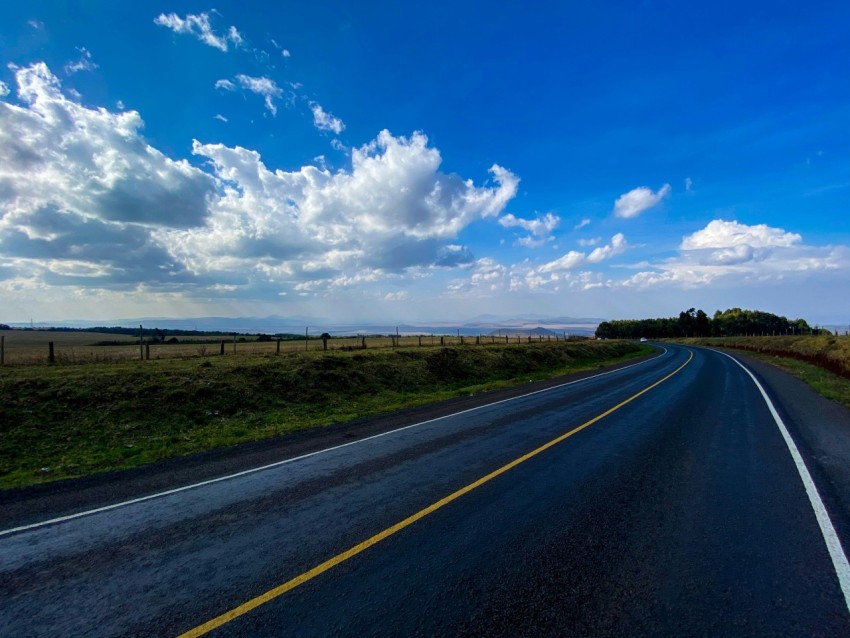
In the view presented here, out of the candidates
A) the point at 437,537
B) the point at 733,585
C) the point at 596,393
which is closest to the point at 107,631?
the point at 437,537

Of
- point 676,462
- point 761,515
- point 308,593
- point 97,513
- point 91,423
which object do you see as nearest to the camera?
point 308,593

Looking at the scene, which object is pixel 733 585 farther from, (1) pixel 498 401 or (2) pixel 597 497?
(1) pixel 498 401

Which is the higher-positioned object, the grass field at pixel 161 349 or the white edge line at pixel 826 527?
the grass field at pixel 161 349

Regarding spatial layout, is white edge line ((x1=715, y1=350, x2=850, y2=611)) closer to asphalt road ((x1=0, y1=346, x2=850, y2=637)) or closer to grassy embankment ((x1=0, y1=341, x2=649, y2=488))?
asphalt road ((x1=0, y1=346, x2=850, y2=637))

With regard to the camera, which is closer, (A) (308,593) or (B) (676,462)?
(A) (308,593)

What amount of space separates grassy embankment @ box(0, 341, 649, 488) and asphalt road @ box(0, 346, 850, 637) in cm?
303

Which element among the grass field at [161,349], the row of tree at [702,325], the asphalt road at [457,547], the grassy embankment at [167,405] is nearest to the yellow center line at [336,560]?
the asphalt road at [457,547]

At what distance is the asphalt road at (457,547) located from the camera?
3672 millimetres

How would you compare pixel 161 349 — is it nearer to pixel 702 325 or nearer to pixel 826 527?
pixel 826 527

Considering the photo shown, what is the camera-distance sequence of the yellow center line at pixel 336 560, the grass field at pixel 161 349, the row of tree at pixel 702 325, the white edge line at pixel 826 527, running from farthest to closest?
the row of tree at pixel 702 325, the grass field at pixel 161 349, the white edge line at pixel 826 527, the yellow center line at pixel 336 560

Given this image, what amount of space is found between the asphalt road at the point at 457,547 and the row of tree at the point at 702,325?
15061 centimetres

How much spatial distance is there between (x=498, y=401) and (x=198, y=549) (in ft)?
39.5

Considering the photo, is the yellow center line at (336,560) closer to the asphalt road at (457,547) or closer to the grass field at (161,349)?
the asphalt road at (457,547)

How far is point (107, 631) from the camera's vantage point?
3.56m
